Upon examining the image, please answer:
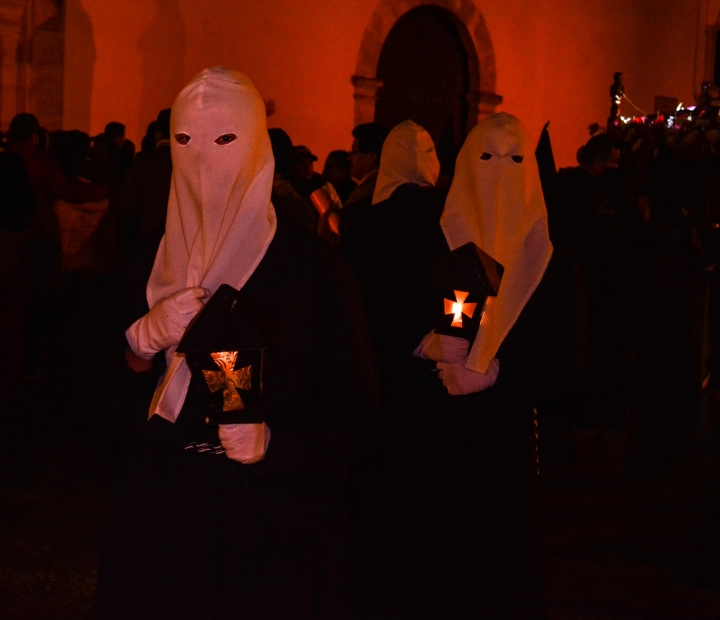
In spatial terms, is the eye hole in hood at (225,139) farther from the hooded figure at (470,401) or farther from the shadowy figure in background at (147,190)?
the shadowy figure in background at (147,190)

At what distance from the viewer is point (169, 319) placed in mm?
2730

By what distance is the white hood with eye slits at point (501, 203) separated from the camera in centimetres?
425

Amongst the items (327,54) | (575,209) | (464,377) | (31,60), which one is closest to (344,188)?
(575,209)

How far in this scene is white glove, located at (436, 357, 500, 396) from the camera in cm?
401

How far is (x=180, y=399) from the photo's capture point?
9.11ft

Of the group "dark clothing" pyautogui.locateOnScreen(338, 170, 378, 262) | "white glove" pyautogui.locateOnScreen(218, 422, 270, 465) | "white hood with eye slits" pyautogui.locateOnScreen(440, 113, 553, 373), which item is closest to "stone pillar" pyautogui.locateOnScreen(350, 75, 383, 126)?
"dark clothing" pyautogui.locateOnScreen(338, 170, 378, 262)

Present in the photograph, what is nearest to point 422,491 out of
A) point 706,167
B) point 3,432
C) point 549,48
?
point 3,432

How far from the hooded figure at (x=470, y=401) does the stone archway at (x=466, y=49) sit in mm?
11860

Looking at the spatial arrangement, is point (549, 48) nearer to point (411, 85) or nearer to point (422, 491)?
point (411, 85)

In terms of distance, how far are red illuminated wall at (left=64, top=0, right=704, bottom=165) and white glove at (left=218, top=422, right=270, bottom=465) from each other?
10776mm

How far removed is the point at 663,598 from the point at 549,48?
1454cm

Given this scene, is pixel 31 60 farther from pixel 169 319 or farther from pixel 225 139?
pixel 169 319

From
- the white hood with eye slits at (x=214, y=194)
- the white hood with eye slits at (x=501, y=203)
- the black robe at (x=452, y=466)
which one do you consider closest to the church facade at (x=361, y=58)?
the white hood with eye slits at (x=501, y=203)

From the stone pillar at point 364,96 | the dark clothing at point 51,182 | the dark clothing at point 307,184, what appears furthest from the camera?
the stone pillar at point 364,96
